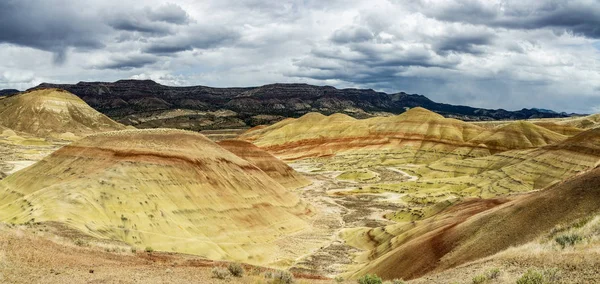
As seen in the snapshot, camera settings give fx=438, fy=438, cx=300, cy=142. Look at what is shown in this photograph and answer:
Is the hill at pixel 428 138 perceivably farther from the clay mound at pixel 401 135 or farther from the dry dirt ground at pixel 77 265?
the dry dirt ground at pixel 77 265

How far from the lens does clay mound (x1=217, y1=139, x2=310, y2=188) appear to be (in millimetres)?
102375

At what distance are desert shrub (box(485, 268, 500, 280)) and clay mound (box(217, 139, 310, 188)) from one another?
8685 centimetres

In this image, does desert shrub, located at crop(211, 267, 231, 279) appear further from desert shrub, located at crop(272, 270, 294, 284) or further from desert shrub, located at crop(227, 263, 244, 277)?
desert shrub, located at crop(272, 270, 294, 284)

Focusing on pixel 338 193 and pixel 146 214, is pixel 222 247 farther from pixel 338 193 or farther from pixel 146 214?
pixel 338 193

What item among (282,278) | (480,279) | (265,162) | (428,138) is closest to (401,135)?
(428,138)

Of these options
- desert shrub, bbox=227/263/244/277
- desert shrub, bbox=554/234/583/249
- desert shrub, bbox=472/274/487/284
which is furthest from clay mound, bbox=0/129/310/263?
desert shrub, bbox=554/234/583/249

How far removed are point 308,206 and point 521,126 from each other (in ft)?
324

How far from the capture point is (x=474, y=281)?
15.0 metres

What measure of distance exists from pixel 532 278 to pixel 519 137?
5513 inches

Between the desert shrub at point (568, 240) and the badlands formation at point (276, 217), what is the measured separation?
0.13 meters

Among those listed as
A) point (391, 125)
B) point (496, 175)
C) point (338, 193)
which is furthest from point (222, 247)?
point (391, 125)

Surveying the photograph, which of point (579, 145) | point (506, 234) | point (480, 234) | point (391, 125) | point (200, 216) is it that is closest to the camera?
point (506, 234)

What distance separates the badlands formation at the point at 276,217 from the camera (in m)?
18.6

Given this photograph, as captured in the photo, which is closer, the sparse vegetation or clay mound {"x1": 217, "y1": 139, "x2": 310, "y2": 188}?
the sparse vegetation
